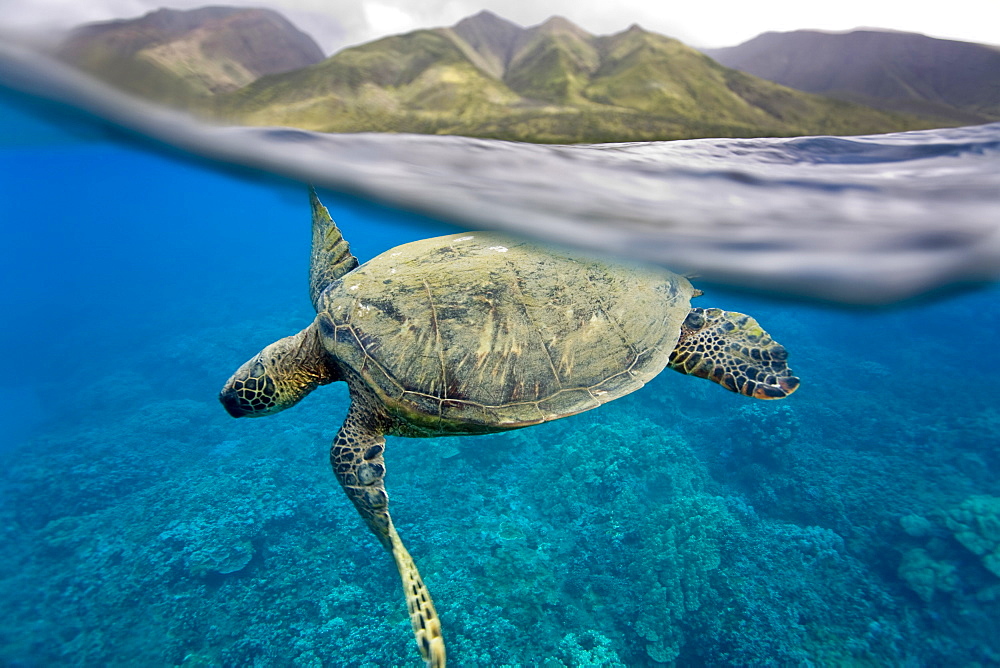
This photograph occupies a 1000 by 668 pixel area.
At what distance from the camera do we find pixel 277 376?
385 centimetres

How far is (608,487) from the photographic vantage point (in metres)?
7.59

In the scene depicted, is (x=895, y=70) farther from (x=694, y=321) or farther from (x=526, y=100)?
(x=526, y=100)

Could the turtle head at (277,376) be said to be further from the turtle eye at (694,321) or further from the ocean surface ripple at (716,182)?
the turtle eye at (694,321)

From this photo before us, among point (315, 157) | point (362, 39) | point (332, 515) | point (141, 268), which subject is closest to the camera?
point (362, 39)

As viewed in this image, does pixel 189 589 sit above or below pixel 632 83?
below

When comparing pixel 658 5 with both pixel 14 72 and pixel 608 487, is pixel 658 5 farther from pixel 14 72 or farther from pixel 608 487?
pixel 608 487

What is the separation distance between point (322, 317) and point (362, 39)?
8.39ft

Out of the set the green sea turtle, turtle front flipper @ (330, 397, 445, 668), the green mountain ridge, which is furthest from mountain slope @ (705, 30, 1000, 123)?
turtle front flipper @ (330, 397, 445, 668)

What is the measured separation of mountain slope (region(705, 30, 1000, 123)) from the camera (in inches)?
151

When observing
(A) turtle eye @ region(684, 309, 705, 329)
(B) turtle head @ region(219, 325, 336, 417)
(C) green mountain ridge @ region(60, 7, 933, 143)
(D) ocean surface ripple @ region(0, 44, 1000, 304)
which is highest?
(C) green mountain ridge @ region(60, 7, 933, 143)

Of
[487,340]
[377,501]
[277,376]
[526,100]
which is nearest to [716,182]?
[526,100]

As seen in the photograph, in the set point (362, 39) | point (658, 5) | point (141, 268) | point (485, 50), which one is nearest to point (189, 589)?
point (362, 39)

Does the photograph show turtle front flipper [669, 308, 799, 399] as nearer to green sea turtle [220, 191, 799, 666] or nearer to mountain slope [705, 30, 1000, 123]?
green sea turtle [220, 191, 799, 666]

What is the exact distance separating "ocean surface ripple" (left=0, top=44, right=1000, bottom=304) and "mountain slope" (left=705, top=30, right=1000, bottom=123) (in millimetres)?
275
